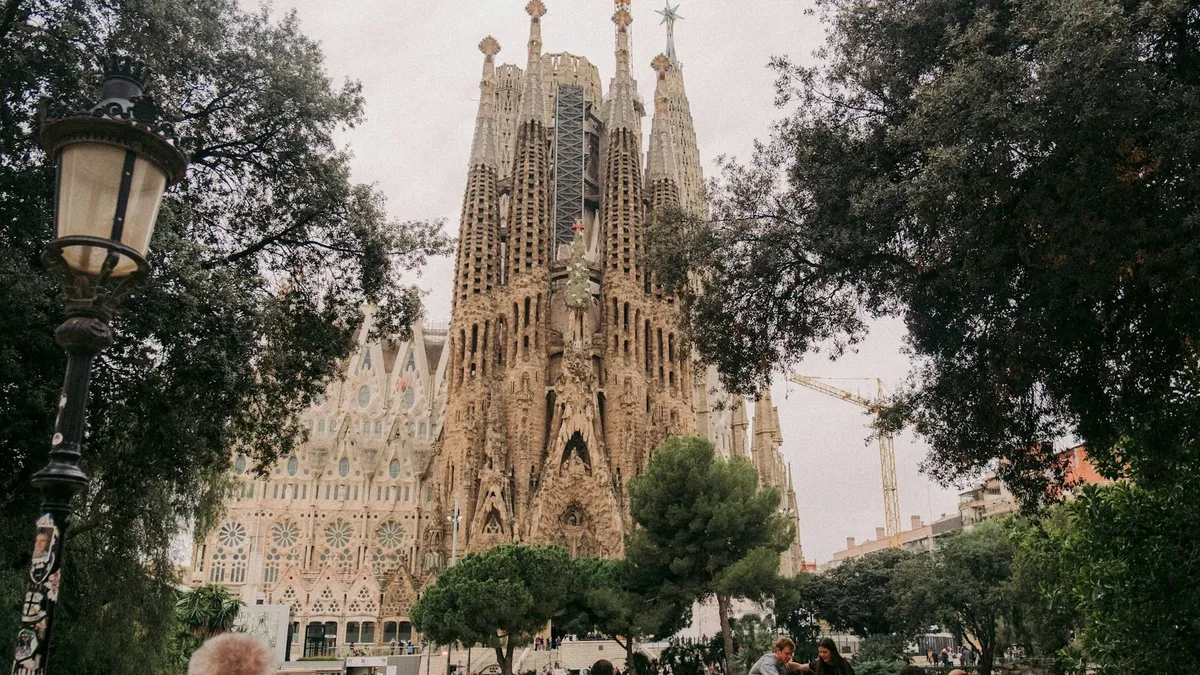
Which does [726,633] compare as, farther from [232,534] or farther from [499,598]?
[232,534]

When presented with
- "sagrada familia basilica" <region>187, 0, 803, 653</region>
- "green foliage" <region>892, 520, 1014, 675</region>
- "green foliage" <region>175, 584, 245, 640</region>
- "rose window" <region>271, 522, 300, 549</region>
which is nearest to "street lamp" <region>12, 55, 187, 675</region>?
"green foliage" <region>175, 584, 245, 640</region>

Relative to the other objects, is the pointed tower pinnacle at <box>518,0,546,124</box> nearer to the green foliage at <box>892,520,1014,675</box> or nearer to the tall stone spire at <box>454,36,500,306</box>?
the tall stone spire at <box>454,36,500,306</box>

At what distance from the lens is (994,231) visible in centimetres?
930

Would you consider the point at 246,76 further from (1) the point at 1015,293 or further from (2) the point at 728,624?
(2) the point at 728,624

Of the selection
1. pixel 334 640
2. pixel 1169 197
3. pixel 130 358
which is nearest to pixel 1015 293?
pixel 1169 197

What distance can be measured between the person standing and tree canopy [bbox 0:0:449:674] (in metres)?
6.54

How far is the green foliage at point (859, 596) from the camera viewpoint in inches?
1446

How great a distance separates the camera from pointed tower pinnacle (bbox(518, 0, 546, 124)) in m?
55.0

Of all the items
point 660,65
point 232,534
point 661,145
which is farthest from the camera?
point 660,65

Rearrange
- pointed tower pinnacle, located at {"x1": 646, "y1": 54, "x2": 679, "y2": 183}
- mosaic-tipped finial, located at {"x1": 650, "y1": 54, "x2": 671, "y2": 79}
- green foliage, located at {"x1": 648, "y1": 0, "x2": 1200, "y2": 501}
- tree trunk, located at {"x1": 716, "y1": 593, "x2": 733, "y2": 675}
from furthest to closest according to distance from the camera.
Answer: mosaic-tipped finial, located at {"x1": 650, "y1": 54, "x2": 671, "y2": 79} → pointed tower pinnacle, located at {"x1": 646, "y1": 54, "x2": 679, "y2": 183} → tree trunk, located at {"x1": 716, "y1": 593, "x2": 733, "y2": 675} → green foliage, located at {"x1": 648, "y1": 0, "x2": 1200, "y2": 501}

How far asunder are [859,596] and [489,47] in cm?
4189

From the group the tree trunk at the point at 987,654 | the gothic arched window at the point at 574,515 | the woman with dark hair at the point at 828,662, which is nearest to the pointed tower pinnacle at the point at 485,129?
the gothic arched window at the point at 574,515

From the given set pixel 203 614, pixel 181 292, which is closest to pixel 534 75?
pixel 203 614

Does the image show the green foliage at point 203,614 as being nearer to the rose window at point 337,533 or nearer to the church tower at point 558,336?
the church tower at point 558,336
